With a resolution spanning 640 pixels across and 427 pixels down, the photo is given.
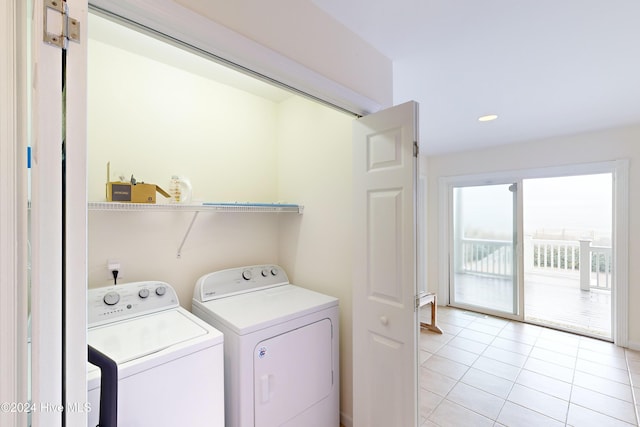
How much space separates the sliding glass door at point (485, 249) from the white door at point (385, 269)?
334cm

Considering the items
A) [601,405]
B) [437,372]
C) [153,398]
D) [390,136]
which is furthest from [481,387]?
[153,398]

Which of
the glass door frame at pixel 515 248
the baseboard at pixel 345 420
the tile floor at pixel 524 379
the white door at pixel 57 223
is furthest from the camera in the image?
the glass door frame at pixel 515 248

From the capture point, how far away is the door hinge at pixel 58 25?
0.63 metres

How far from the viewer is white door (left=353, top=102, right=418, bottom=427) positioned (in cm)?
141

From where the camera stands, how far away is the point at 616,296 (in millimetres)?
3139

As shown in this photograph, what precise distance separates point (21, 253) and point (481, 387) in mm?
3090

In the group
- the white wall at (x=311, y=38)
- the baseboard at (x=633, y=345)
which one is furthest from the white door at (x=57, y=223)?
the baseboard at (x=633, y=345)

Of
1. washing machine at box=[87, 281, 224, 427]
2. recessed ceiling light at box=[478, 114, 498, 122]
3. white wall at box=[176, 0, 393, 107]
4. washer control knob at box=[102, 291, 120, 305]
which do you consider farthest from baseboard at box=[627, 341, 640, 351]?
washer control knob at box=[102, 291, 120, 305]

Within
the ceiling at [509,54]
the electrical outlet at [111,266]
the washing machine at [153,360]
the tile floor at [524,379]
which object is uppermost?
the ceiling at [509,54]

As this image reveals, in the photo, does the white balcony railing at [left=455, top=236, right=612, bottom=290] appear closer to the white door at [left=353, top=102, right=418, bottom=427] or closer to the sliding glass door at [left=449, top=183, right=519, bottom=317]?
the sliding glass door at [left=449, top=183, right=519, bottom=317]

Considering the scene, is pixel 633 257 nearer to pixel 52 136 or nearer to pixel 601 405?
pixel 601 405

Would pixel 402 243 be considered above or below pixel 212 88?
below

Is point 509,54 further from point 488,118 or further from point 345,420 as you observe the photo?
point 345,420

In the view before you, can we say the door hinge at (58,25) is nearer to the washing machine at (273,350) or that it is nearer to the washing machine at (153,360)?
the washing machine at (153,360)
